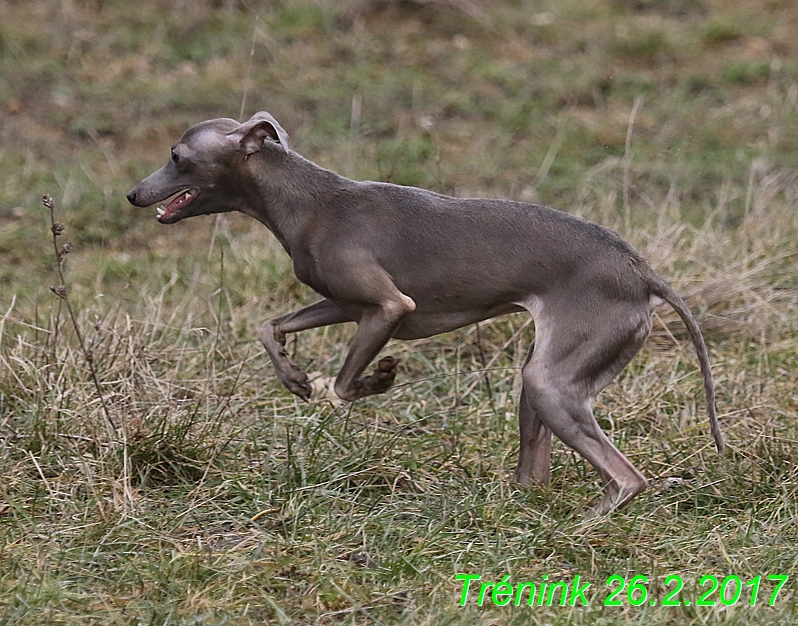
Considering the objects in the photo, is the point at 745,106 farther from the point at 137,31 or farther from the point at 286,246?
the point at 286,246

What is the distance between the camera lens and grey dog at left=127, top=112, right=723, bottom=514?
4367 millimetres

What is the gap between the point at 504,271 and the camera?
14.5ft

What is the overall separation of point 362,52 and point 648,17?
2.63 m

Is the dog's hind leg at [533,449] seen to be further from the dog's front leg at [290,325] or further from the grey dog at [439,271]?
the dog's front leg at [290,325]

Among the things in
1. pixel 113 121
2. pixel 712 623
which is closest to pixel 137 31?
pixel 113 121

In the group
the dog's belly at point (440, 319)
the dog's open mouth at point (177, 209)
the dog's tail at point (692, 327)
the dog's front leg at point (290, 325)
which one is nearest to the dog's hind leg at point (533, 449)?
the dog's belly at point (440, 319)

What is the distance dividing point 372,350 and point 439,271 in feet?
1.20

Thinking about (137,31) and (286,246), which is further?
(137,31)

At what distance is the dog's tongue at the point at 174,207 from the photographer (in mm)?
4562

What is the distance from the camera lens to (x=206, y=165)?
453cm

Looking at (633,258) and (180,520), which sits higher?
(633,258)

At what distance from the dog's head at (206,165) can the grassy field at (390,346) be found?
763 mm

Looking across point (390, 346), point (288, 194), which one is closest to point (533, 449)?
point (288, 194)

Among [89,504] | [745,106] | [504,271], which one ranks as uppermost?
[504,271]
